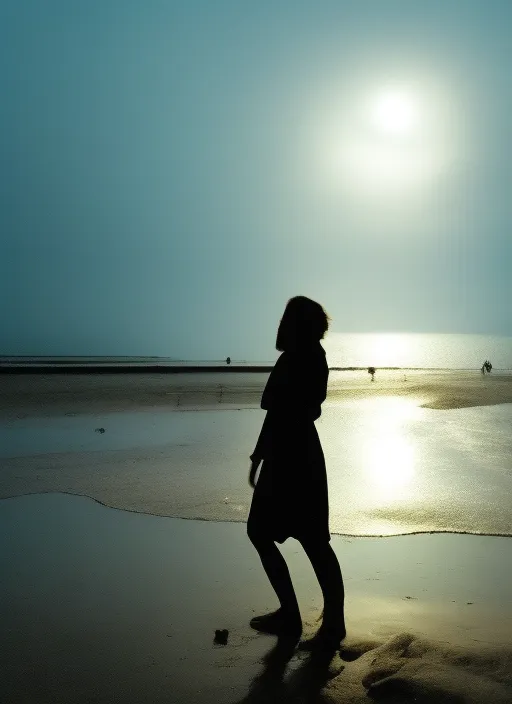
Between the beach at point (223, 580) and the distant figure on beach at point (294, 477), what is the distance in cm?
26

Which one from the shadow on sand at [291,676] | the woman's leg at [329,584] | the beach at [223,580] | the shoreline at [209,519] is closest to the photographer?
the shadow on sand at [291,676]

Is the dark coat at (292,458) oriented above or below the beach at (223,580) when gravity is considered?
above

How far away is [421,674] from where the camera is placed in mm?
3316

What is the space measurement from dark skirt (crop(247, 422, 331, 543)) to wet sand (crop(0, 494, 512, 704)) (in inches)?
26.4

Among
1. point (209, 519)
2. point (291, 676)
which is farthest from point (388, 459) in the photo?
point (291, 676)

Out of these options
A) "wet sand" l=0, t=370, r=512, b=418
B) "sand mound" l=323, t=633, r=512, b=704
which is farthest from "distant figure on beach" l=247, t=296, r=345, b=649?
"wet sand" l=0, t=370, r=512, b=418

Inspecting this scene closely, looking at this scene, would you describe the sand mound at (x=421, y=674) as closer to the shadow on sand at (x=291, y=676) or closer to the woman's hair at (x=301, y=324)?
the shadow on sand at (x=291, y=676)

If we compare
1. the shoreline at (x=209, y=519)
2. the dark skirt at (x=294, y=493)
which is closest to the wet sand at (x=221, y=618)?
the shoreline at (x=209, y=519)

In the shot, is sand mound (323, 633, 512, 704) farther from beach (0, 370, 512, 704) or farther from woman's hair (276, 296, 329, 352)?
woman's hair (276, 296, 329, 352)

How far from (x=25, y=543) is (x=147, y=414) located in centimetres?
1402

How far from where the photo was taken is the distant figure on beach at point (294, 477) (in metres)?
4.05

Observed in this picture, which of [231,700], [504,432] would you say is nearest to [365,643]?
[231,700]

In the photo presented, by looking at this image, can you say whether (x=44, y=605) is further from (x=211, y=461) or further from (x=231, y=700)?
(x=211, y=461)

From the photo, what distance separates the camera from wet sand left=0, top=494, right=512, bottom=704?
3.32 m
